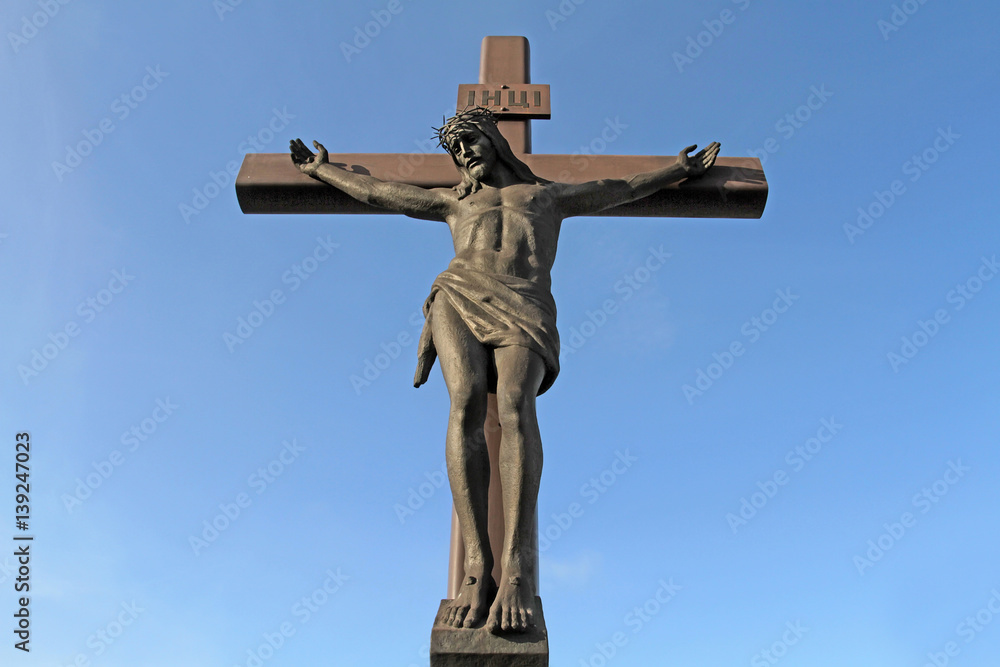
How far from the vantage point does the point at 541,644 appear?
3605 millimetres

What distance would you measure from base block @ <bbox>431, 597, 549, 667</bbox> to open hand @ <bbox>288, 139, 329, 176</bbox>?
328cm

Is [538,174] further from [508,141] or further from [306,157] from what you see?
[306,157]

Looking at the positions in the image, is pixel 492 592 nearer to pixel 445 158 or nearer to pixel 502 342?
pixel 502 342

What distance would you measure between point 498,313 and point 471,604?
54.0 inches

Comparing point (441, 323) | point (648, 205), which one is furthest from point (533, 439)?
point (648, 205)

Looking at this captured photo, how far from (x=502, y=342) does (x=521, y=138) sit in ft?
7.48

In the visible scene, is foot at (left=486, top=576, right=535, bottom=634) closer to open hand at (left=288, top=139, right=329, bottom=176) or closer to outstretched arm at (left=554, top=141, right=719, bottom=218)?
outstretched arm at (left=554, top=141, right=719, bottom=218)

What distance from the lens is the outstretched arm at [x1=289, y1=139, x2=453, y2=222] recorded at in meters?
5.32

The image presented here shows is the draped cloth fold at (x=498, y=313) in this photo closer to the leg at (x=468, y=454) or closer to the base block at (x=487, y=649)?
the leg at (x=468, y=454)

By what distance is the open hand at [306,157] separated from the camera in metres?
5.84

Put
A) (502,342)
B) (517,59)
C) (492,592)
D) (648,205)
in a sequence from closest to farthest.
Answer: (492,592)
(502,342)
(648,205)
(517,59)

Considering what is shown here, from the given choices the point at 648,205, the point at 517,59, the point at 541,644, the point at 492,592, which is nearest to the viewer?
the point at 541,644

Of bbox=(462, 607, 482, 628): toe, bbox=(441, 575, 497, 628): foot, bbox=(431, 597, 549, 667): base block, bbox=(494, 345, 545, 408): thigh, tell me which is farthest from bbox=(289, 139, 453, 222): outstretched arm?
bbox=(431, 597, 549, 667): base block

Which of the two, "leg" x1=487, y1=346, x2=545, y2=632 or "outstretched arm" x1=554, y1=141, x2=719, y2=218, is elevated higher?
"outstretched arm" x1=554, y1=141, x2=719, y2=218
